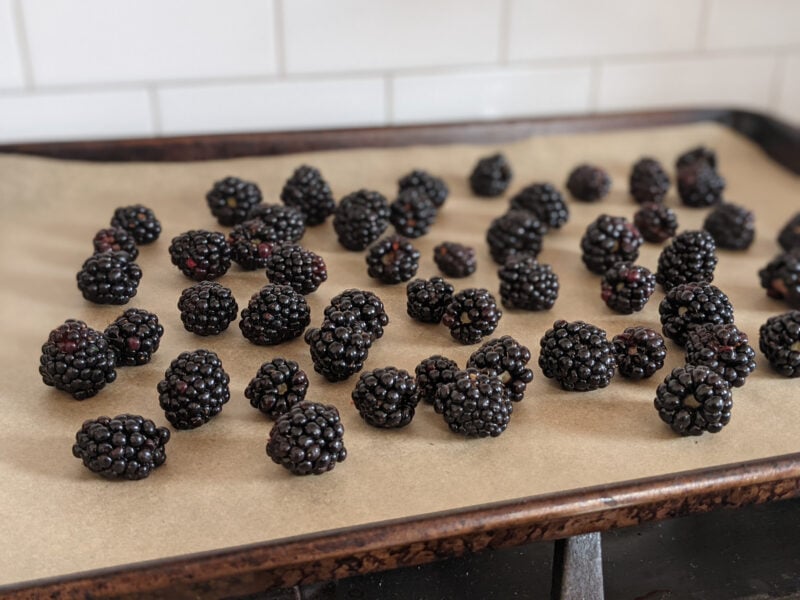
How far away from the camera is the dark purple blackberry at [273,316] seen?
1302mm

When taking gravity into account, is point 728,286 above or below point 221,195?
below

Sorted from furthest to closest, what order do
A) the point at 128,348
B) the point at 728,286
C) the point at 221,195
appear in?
the point at 221,195, the point at 728,286, the point at 128,348

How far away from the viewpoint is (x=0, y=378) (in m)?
1.26

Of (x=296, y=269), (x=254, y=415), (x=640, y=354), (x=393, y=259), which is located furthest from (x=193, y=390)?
(x=640, y=354)

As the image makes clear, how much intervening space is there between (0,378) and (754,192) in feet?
5.28

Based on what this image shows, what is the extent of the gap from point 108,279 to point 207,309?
20 cm

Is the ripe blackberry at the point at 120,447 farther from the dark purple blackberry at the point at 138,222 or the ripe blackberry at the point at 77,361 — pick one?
the dark purple blackberry at the point at 138,222

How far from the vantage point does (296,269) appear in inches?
56.7

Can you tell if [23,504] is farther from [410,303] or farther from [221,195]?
[221,195]

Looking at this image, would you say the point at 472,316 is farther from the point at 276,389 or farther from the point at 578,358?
the point at 276,389

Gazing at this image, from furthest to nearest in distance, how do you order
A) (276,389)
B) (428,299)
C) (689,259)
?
(689,259) → (428,299) → (276,389)

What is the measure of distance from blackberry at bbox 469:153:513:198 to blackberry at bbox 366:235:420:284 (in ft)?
1.36

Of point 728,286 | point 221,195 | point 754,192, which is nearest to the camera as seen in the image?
point 728,286

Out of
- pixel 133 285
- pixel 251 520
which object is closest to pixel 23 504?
pixel 251 520
